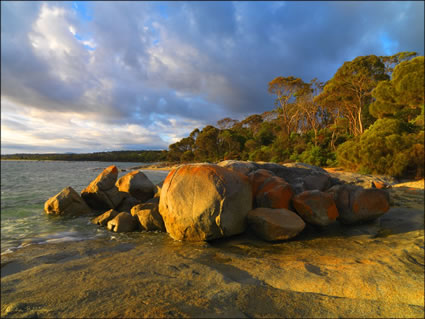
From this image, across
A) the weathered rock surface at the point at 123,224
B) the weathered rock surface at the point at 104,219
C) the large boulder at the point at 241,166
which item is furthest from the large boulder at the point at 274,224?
the weathered rock surface at the point at 104,219

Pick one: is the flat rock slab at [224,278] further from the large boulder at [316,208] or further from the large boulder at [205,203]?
the large boulder at [316,208]

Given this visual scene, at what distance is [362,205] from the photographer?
18.5 feet

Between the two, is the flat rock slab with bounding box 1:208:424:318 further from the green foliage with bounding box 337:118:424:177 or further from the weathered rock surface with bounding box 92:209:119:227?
the green foliage with bounding box 337:118:424:177

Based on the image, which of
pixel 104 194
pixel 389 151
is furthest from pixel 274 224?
pixel 389 151

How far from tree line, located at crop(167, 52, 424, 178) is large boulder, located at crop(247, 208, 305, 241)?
11.3 metres

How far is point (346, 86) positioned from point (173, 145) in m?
37.7

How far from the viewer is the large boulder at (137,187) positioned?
9.44m

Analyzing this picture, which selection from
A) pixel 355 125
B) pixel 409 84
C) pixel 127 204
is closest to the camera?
pixel 127 204

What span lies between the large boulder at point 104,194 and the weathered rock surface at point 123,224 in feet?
7.38

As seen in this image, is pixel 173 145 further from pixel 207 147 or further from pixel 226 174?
pixel 226 174

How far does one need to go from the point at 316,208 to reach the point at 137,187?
719cm

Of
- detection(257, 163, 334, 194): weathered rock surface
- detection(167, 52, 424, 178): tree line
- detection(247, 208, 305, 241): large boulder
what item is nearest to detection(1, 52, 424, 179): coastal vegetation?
detection(167, 52, 424, 178): tree line

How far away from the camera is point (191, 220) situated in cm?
487

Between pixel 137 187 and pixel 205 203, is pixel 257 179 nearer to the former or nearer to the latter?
pixel 205 203
